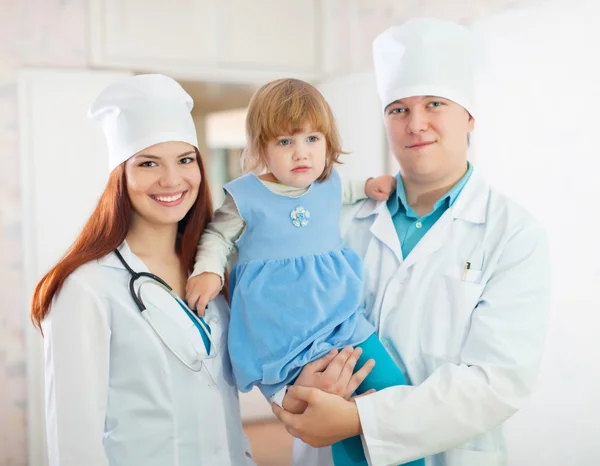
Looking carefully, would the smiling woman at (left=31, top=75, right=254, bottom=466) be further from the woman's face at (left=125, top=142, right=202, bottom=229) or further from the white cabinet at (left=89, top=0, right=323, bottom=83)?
the white cabinet at (left=89, top=0, right=323, bottom=83)

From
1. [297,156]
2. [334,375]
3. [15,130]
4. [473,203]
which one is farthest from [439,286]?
[15,130]

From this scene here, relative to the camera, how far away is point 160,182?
1486 mm

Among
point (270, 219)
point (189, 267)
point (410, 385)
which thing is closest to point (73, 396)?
point (189, 267)

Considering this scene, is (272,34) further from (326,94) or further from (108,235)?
(108,235)

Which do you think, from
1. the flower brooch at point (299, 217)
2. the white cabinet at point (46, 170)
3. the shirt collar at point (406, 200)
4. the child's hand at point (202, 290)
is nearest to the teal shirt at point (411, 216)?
the shirt collar at point (406, 200)

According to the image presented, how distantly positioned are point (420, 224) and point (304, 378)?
467 mm

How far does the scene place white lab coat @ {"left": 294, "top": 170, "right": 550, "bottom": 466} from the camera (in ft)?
4.50

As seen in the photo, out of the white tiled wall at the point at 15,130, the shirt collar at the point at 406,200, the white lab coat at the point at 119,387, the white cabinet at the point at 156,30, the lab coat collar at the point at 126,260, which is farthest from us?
the white cabinet at the point at 156,30

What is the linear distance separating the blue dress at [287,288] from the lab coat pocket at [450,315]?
0.44ft

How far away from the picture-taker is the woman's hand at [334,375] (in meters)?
1.40

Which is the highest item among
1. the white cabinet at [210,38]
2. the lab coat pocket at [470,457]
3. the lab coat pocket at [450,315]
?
the white cabinet at [210,38]

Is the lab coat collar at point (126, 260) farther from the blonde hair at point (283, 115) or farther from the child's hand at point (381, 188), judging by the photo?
the child's hand at point (381, 188)

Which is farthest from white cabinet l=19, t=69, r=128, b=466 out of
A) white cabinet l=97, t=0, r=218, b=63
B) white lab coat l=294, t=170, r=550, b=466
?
white lab coat l=294, t=170, r=550, b=466

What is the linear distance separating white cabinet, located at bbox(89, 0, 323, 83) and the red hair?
220 cm
